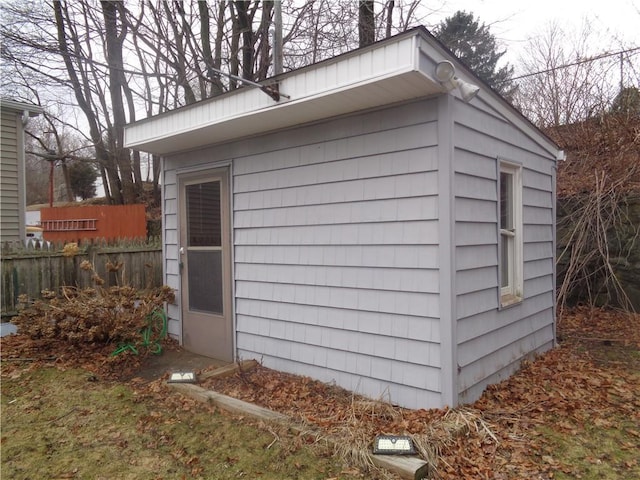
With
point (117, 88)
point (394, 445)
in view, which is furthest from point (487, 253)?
point (117, 88)

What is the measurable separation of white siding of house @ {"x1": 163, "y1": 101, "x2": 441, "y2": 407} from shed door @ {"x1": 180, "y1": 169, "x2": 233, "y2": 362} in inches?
7.4

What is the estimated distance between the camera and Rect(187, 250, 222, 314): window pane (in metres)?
4.88

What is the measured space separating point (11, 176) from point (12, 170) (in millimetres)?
141

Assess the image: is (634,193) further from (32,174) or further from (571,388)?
(32,174)

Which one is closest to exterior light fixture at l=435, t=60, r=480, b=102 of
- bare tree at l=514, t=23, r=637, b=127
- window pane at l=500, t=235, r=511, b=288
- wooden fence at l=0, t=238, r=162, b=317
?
window pane at l=500, t=235, r=511, b=288

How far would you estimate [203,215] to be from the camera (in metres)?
5.01

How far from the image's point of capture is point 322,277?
3914 millimetres

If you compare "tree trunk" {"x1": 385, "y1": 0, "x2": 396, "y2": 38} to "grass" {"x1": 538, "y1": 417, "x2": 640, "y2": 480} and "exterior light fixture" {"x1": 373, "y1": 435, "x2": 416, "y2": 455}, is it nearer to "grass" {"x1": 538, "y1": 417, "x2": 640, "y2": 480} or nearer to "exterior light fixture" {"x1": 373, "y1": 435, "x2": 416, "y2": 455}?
"grass" {"x1": 538, "y1": 417, "x2": 640, "y2": 480}

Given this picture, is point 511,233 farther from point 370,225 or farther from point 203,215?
point 203,215

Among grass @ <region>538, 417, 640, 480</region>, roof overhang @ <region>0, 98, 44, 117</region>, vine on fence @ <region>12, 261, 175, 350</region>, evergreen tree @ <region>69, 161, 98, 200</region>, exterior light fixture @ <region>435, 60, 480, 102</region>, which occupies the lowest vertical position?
grass @ <region>538, 417, 640, 480</region>

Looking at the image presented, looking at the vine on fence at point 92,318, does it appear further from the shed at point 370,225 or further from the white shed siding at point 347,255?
the white shed siding at point 347,255

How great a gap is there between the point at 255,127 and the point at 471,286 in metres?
2.40

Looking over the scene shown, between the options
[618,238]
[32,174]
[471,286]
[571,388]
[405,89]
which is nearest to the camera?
[405,89]

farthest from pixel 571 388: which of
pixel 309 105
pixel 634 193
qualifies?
pixel 634 193
